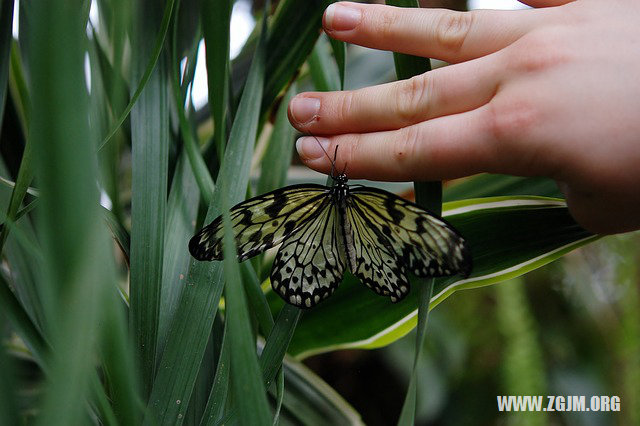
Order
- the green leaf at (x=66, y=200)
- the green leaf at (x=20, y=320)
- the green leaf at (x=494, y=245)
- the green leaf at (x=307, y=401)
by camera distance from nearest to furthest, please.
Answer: the green leaf at (x=66, y=200), the green leaf at (x=20, y=320), the green leaf at (x=494, y=245), the green leaf at (x=307, y=401)

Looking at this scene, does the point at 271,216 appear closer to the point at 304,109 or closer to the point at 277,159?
the point at 304,109

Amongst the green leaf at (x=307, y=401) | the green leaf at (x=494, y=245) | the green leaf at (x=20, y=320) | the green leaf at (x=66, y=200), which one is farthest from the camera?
the green leaf at (x=307, y=401)

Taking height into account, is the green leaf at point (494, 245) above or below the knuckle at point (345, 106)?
below

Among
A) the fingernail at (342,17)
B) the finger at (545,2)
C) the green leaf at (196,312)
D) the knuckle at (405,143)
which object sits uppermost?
the finger at (545,2)

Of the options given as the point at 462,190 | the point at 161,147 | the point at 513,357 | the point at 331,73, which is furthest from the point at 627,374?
the point at 161,147

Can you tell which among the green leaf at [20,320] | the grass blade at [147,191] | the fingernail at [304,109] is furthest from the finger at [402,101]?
the green leaf at [20,320]

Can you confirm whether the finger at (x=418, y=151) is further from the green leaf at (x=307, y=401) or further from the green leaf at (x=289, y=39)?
the green leaf at (x=307, y=401)
